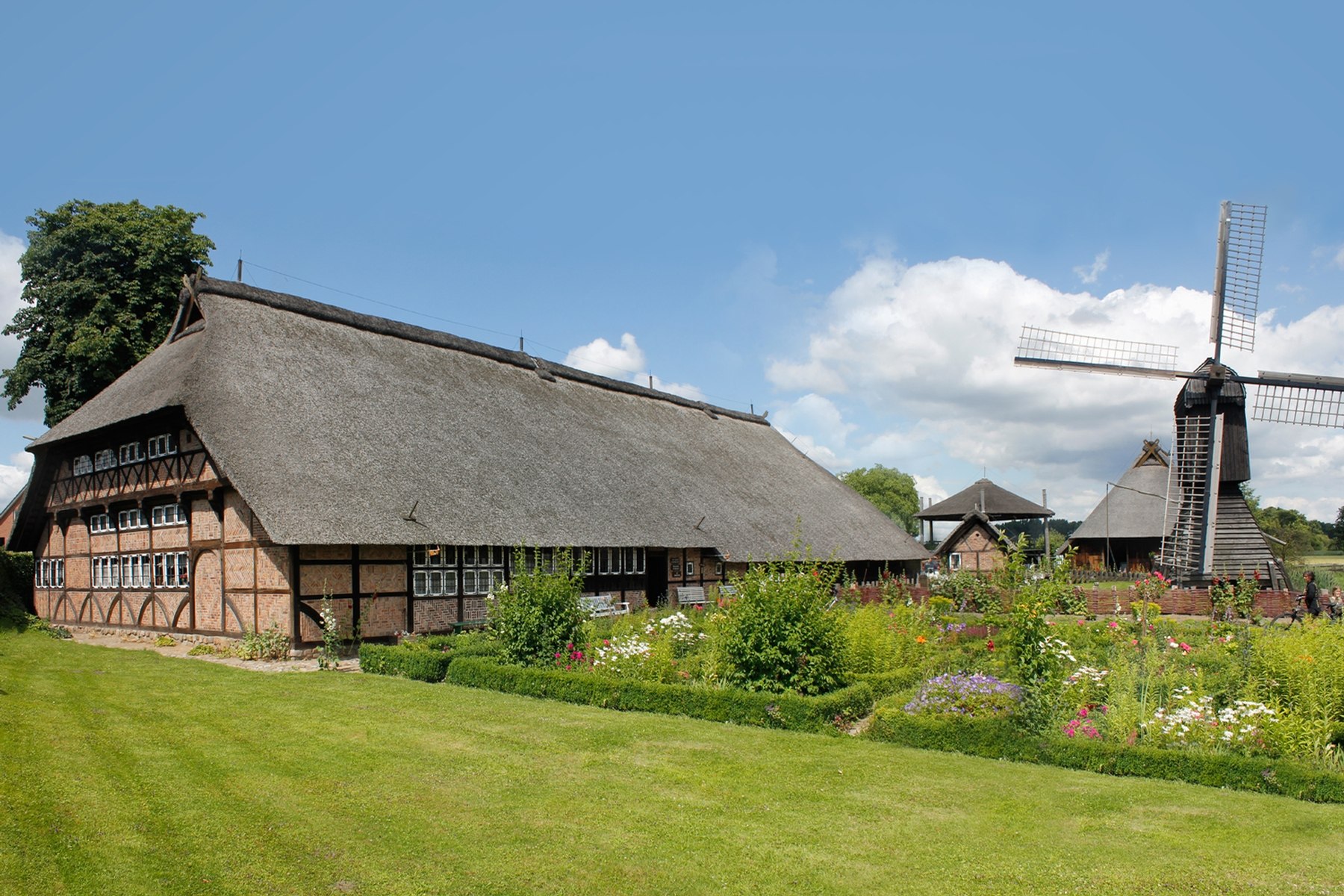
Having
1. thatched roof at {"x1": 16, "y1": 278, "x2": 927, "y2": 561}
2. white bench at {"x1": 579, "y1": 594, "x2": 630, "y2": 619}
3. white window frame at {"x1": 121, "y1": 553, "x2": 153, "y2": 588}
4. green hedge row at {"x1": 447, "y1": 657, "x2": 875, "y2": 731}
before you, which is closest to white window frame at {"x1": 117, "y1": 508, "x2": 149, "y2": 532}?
white window frame at {"x1": 121, "y1": 553, "x2": 153, "y2": 588}

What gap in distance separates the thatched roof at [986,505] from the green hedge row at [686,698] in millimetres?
35725

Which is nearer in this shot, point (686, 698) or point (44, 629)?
point (686, 698)

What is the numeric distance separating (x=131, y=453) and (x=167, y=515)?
2461 mm

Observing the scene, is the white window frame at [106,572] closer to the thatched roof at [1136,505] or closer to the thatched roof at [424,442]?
the thatched roof at [424,442]

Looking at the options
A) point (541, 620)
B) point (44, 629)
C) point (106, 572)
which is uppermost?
point (541, 620)

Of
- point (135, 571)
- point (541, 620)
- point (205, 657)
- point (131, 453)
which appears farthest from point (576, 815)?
point (131, 453)

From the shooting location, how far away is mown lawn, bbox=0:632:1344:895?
6070 millimetres

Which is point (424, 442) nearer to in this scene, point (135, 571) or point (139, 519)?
point (139, 519)

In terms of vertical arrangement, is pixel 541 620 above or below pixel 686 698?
above

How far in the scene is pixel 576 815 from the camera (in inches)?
288

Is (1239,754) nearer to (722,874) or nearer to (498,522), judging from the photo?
(722,874)

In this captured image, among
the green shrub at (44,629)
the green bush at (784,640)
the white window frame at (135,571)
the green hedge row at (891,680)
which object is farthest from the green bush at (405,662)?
the green shrub at (44,629)

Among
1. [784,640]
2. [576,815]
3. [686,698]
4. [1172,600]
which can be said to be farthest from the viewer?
[1172,600]

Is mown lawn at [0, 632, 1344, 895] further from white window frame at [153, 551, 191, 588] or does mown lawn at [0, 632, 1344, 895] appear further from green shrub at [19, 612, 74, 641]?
green shrub at [19, 612, 74, 641]
